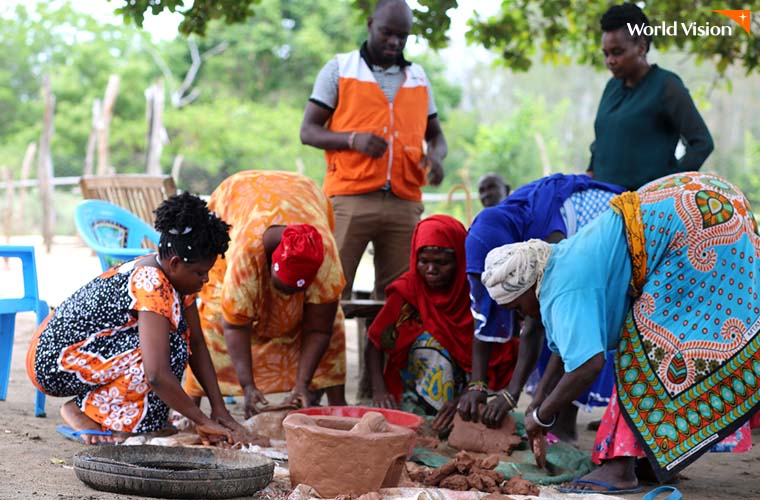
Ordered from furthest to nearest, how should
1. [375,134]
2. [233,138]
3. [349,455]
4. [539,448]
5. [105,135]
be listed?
[233,138] → [105,135] → [375,134] → [539,448] → [349,455]

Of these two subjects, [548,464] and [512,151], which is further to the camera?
[512,151]

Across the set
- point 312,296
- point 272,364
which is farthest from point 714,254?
point 272,364

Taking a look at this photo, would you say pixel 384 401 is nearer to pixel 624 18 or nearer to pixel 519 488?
pixel 519 488

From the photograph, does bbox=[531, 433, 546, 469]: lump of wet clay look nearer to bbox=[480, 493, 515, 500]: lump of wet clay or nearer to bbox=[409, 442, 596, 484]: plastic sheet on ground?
bbox=[409, 442, 596, 484]: plastic sheet on ground

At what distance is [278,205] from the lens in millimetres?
4594

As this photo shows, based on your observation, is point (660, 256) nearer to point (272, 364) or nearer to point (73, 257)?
point (272, 364)

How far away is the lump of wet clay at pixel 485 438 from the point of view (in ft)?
14.0

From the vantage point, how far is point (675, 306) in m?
3.58

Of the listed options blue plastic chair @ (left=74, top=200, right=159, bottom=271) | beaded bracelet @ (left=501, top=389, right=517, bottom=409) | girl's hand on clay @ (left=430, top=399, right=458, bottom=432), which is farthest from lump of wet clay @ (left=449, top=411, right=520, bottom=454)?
blue plastic chair @ (left=74, top=200, right=159, bottom=271)

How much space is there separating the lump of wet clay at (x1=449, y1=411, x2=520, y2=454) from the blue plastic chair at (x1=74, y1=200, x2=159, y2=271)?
2.35m

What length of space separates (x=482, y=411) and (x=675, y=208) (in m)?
1.30

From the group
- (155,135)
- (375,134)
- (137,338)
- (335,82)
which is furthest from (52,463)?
(155,135)

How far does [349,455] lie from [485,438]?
50.2 inches

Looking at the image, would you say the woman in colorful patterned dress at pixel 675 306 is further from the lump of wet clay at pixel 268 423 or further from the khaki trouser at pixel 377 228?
the khaki trouser at pixel 377 228
